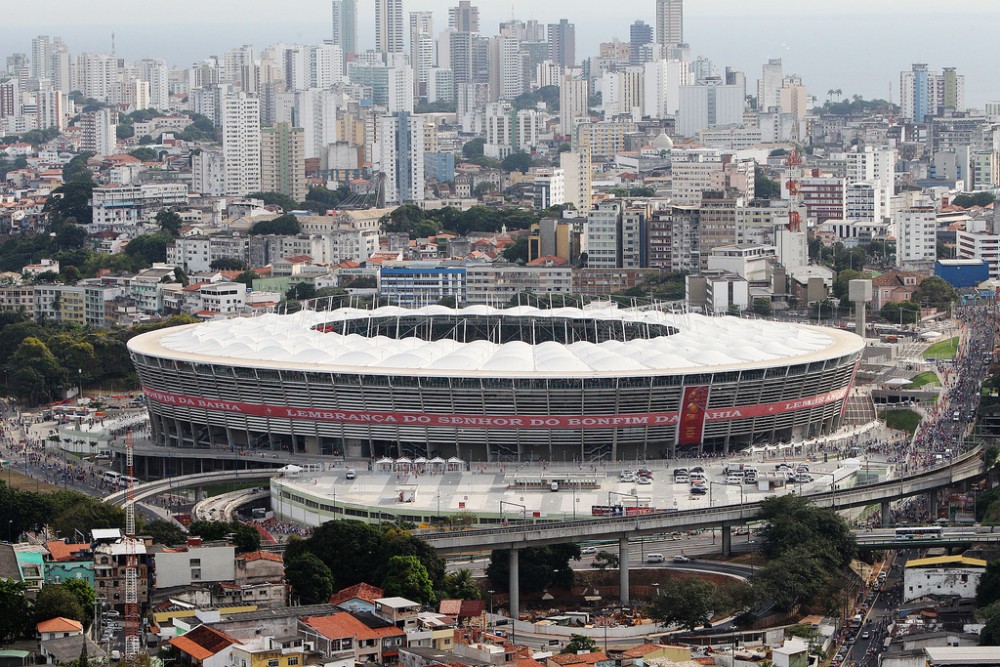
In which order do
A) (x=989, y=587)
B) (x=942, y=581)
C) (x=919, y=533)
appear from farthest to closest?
(x=919, y=533), (x=942, y=581), (x=989, y=587)

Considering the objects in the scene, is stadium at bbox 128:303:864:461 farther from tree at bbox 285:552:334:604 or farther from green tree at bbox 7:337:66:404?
tree at bbox 285:552:334:604

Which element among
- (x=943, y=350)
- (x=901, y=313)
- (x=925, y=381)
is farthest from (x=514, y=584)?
(x=901, y=313)

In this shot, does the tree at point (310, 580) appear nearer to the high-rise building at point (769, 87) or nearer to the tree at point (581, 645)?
the tree at point (581, 645)

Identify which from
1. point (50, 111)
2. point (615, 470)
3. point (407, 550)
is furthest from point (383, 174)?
point (407, 550)

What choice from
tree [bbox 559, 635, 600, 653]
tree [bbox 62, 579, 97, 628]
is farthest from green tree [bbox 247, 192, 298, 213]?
tree [bbox 559, 635, 600, 653]

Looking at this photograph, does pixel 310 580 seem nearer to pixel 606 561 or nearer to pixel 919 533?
pixel 606 561
